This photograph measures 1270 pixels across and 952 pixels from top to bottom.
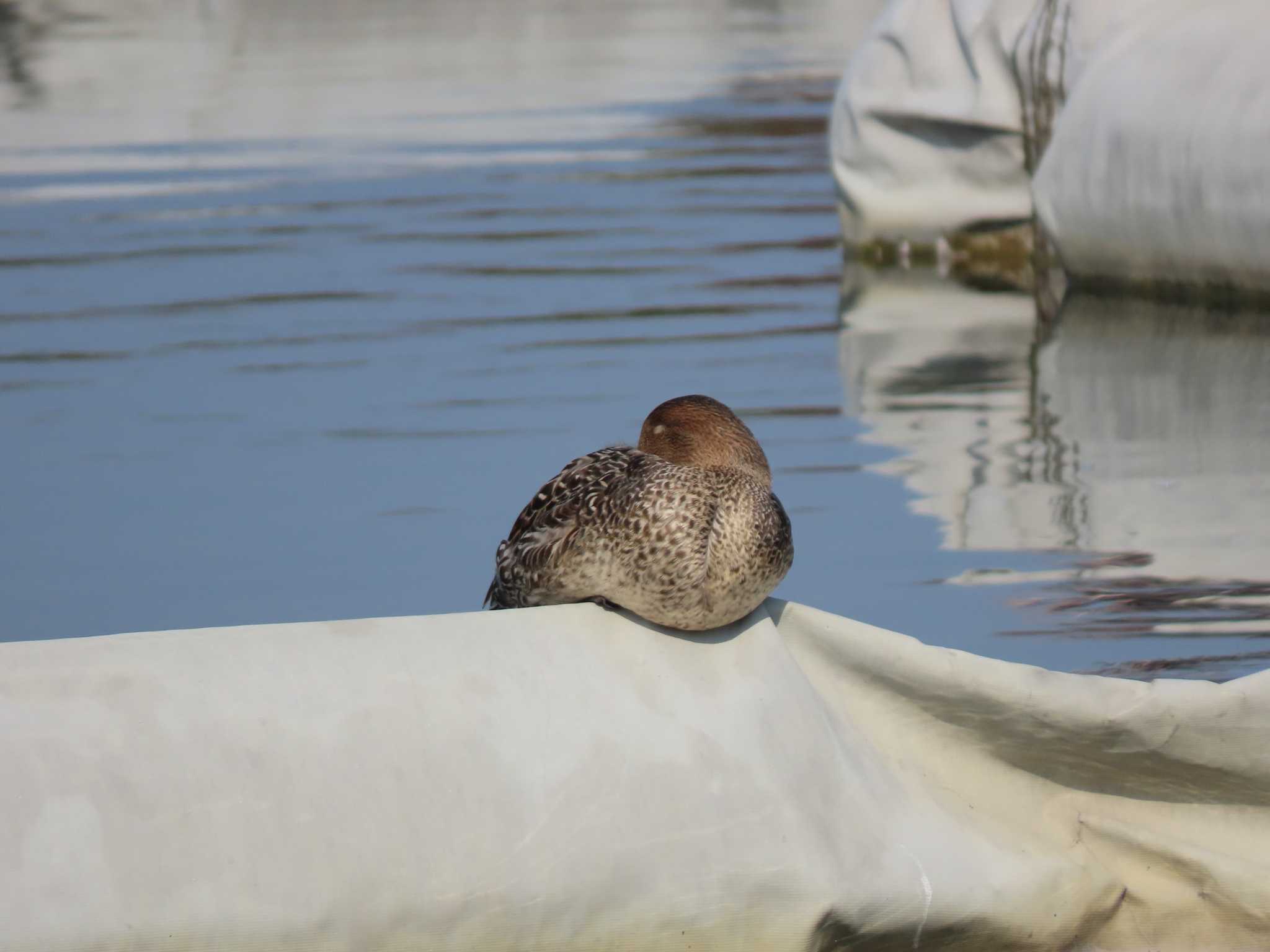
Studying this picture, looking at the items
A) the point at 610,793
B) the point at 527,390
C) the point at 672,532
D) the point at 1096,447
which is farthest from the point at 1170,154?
→ the point at 610,793

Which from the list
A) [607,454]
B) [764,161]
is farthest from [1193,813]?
[764,161]

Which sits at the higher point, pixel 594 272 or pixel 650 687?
pixel 650 687

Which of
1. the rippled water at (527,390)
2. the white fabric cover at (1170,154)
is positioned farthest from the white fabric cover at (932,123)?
the white fabric cover at (1170,154)

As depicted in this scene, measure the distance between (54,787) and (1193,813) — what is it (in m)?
2.19

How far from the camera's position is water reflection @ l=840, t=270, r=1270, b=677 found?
252 inches

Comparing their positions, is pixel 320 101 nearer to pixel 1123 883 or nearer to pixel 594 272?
pixel 594 272

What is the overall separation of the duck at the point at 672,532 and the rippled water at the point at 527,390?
1586 mm

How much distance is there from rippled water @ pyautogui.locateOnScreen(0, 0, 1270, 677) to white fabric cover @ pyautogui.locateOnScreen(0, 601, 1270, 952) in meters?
1.30

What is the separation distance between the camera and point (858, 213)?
14070mm

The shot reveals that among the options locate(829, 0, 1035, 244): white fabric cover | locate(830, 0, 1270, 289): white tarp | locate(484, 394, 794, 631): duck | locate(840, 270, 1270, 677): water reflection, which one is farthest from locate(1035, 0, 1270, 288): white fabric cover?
locate(484, 394, 794, 631): duck

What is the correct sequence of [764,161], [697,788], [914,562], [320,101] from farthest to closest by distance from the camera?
[320,101]
[764,161]
[914,562]
[697,788]

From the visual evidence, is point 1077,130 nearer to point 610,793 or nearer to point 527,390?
point 527,390

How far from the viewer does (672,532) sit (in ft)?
14.5

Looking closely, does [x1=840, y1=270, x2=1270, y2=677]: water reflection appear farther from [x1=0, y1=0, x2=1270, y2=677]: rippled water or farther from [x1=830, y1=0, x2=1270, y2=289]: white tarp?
[x1=830, y1=0, x2=1270, y2=289]: white tarp
